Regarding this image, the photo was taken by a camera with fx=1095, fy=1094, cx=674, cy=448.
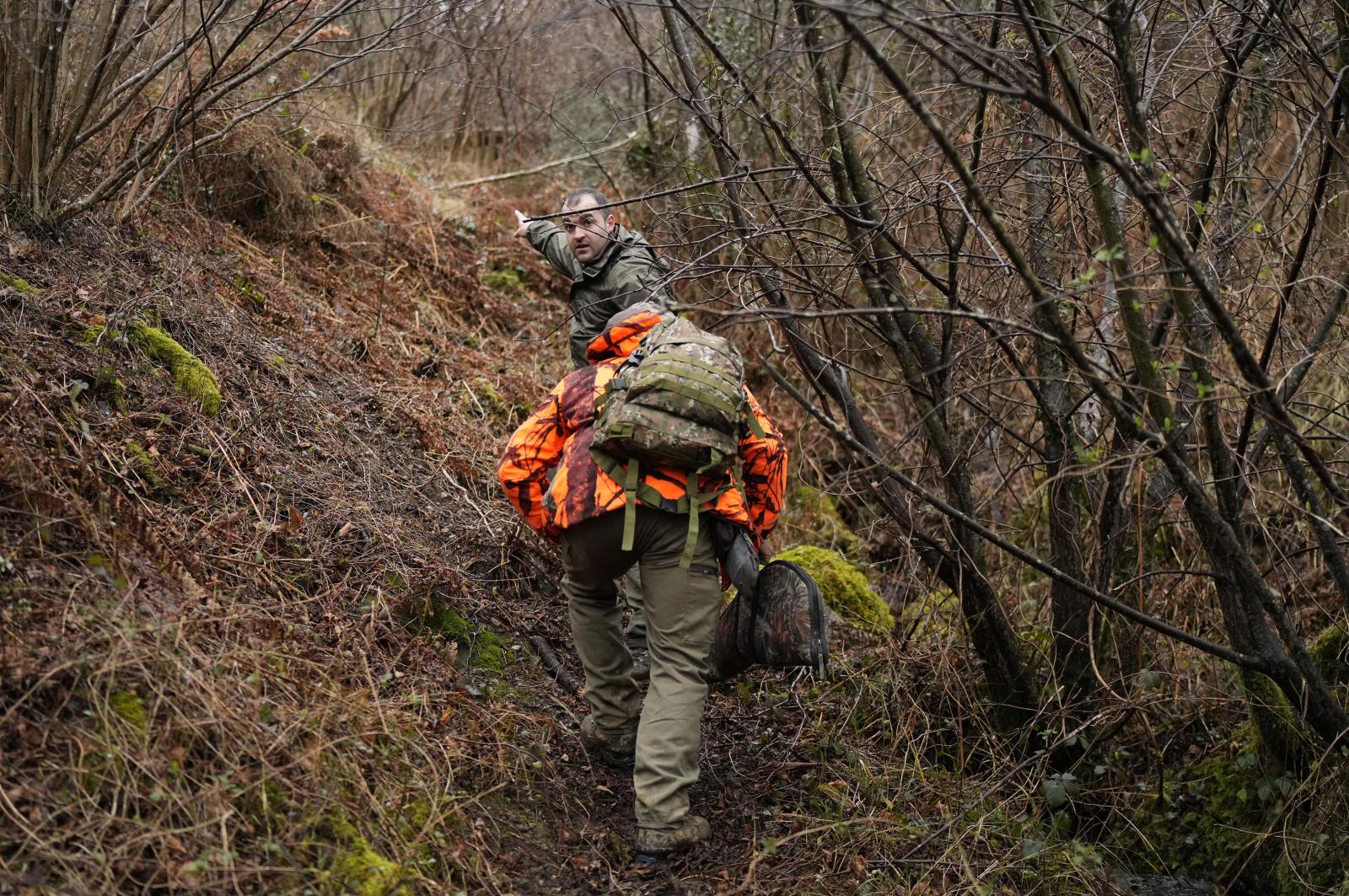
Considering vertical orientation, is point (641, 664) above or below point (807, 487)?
below

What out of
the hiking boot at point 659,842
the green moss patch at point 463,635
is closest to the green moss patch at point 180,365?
the green moss patch at point 463,635

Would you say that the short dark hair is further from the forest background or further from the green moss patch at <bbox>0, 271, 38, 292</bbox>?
the green moss patch at <bbox>0, 271, 38, 292</bbox>

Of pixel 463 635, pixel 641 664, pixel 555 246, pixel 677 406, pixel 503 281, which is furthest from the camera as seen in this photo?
pixel 503 281

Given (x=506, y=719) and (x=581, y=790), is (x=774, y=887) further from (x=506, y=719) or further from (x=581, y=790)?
(x=506, y=719)

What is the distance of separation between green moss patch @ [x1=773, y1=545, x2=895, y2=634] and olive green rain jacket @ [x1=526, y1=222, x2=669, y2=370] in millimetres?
1793

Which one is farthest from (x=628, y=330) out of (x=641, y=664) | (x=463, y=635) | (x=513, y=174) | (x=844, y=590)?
(x=513, y=174)

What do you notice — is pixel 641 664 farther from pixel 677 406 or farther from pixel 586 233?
pixel 586 233

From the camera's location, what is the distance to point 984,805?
15.4ft

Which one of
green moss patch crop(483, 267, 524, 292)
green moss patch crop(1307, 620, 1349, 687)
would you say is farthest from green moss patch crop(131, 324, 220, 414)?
green moss patch crop(1307, 620, 1349, 687)

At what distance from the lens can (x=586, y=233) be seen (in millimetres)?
5168

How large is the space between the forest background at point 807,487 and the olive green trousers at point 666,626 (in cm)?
33

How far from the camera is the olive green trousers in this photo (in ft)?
13.4

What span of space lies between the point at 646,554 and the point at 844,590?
2.43m

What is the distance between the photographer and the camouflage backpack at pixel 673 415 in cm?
387
